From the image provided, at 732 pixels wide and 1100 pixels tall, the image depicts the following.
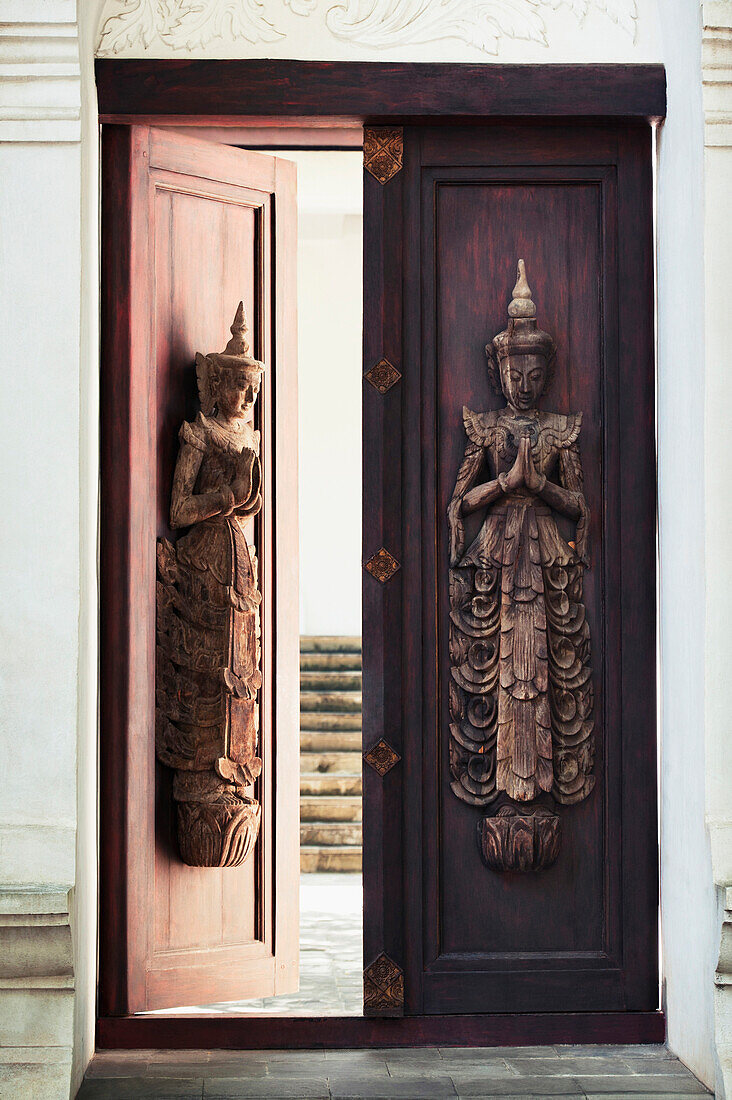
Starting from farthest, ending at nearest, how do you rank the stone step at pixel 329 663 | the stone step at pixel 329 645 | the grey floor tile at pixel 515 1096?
the stone step at pixel 329 645 < the stone step at pixel 329 663 < the grey floor tile at pixel 515 1096

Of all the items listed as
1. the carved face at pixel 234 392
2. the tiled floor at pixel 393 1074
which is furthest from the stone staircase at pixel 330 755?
the carved face at pixel 234 392

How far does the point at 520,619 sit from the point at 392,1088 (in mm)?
1566

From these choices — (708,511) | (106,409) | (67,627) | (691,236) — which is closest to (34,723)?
(67,627)

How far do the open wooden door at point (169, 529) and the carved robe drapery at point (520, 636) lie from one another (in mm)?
832

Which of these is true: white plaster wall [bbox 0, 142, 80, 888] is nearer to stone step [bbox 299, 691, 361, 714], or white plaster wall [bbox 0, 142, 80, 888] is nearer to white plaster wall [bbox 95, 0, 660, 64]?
white plaster wall [bbox 95, 0, 660, 64]

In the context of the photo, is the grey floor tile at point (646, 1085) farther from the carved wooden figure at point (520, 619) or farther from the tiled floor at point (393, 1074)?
the carved wooden figure at point (520, 619)

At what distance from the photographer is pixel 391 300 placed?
445cm

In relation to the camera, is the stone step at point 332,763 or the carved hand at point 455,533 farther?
the stone step at point 332,763

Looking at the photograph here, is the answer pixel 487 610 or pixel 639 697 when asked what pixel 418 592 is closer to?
pixel 487 610

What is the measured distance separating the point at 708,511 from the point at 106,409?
81.1 inches

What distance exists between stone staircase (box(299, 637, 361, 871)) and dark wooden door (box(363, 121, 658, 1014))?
3239 millimetres

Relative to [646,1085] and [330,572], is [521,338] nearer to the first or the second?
[646,1085]

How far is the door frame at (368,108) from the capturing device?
14.1 feet

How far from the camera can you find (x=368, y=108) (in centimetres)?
436
